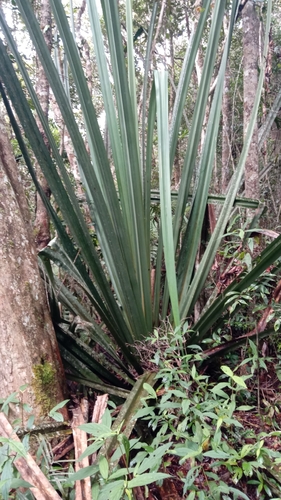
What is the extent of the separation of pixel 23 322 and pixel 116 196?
527 millimetres

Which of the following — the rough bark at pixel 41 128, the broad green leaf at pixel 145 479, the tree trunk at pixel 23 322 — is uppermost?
the rough bark at pixel 41 128

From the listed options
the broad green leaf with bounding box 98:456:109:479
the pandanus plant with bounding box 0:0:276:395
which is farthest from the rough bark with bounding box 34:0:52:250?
the broad green leaf with bounding box 98:456:109:479

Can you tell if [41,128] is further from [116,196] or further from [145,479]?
[145,479]

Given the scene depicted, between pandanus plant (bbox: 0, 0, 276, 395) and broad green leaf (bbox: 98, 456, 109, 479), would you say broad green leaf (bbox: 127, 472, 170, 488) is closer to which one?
broad green leaf (bbox: 98, 456, 109, 479)

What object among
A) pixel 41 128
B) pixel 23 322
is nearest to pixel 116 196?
pixel 23 322

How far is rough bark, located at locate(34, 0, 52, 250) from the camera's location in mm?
1991

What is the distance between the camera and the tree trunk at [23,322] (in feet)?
3.09

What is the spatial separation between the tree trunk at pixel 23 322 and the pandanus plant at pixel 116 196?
96mm

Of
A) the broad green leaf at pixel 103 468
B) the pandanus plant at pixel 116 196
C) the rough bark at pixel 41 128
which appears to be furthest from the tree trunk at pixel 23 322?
the rough bark at pixel 41 128

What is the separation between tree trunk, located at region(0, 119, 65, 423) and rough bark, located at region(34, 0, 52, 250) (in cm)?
84

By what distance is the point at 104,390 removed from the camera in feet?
3.67

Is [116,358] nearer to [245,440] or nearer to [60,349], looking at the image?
[60,349]

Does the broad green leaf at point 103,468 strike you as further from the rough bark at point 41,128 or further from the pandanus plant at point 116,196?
the rough bark at point 41,128

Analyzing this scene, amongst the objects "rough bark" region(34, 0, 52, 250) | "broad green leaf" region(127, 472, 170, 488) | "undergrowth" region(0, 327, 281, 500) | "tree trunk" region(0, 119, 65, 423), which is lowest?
"undergrowth" region(0, 327, 281, 500)
